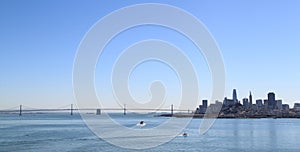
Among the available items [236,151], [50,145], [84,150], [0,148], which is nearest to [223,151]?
[236,151]

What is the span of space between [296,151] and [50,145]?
2628 cm

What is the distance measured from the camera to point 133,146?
40.8 m

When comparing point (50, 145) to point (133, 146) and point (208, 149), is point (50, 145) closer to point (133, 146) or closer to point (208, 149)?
point (133, 146)

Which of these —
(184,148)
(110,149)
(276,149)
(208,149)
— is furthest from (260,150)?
(110,149)

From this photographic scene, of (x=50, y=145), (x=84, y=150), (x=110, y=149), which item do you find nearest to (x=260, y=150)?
(x=110, y=149)

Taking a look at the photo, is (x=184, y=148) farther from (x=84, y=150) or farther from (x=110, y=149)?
(x=84, y=150)

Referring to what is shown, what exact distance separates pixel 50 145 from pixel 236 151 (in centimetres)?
2017

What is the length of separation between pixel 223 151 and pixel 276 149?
21.9 feet

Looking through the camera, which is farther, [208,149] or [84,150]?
[208,149]

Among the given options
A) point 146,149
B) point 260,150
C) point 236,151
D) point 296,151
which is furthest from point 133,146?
point 296,151

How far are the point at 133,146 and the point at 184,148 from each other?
18.6 feet

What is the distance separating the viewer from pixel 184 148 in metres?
39.8

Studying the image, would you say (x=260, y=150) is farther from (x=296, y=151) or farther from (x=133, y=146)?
(x=133, y=146)

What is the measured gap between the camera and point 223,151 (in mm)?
38062
